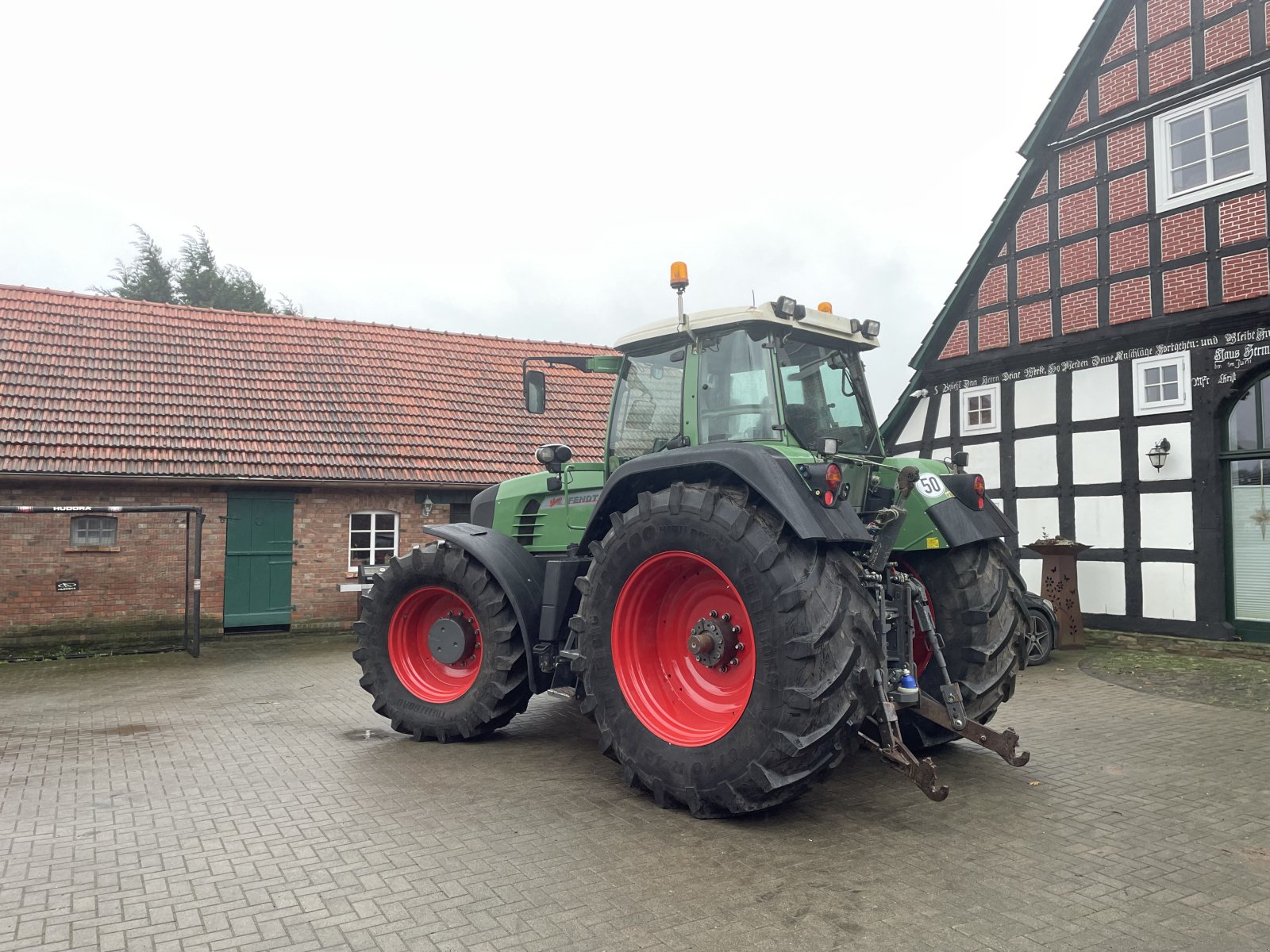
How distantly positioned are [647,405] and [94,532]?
8999mm

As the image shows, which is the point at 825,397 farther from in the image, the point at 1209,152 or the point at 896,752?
the point at 1209,152

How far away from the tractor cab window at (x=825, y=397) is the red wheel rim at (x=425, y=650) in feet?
8.30

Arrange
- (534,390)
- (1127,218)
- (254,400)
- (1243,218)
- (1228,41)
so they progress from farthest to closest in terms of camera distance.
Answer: (254,400), (1127,218), (1228,41), (1243,218), (534,390)

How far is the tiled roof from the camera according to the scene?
37.4ft

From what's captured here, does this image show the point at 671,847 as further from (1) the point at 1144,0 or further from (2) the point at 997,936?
(1) the point at 1144,0

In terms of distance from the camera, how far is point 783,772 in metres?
3.84

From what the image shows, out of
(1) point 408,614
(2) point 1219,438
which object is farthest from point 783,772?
(2) point 1219,438

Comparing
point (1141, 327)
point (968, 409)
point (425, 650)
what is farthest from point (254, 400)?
point (1141, 327)

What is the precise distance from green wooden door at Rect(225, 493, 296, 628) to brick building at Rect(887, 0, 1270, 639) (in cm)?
936

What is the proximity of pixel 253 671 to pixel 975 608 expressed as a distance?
7503mm

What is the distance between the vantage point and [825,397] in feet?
16.8

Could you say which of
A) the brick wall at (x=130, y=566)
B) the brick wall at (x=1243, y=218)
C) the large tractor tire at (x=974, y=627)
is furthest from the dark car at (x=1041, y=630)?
the brick wall at (x=130, y=566)

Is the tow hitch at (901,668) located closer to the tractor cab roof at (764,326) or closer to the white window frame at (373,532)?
the tractor cab roof at (764,326)

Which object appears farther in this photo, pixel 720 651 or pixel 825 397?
pixel 825 397
